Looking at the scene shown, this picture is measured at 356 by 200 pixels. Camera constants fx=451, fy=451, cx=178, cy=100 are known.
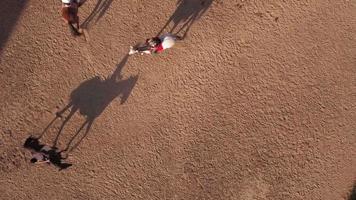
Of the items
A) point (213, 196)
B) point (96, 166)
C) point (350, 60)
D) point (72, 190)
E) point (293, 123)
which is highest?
point (350, 60)

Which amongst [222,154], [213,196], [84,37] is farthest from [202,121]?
[84,37]

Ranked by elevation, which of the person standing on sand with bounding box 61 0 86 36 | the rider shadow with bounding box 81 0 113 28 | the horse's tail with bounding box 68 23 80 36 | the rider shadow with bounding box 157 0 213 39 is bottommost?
the horse's tail with bounding box 68 23 80 36

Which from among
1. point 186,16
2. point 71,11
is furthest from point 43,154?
point 186,16

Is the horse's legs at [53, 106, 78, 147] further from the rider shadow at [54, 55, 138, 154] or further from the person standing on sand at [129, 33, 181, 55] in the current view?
the person standing on sand at [129, 33, 181, 55]

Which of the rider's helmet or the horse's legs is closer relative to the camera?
the rider's helmet

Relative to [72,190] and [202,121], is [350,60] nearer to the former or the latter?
[202,121]

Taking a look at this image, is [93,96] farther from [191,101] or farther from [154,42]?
[191,101]

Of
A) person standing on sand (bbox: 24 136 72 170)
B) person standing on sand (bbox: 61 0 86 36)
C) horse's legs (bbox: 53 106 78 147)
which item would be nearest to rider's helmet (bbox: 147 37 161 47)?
person standing on sand (bbox: 61 0 86 36)
